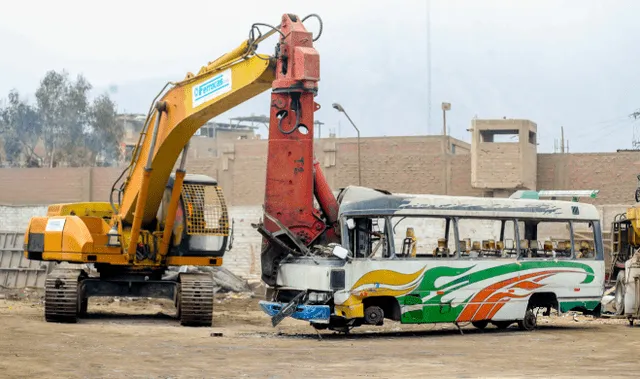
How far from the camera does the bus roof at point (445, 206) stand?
19516 mm

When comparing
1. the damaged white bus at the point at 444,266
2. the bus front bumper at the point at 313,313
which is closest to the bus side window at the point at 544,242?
the damaged white bus at the point at 444,266

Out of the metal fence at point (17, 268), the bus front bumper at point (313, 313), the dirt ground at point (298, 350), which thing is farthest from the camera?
the metal fence at point (17, 268)

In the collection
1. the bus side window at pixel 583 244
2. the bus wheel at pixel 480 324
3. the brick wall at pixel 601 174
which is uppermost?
the brick wall at pixel 601 174

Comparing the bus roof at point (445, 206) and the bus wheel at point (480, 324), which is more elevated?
the bus roof at point (445, 206)

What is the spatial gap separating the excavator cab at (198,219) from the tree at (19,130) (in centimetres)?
6142

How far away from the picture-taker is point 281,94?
1991cm

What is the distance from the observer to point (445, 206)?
20141mm

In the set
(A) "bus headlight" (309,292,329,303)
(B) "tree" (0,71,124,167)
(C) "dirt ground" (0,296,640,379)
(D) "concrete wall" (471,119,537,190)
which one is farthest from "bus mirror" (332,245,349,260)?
(B) "tree" (0,71,124,167)

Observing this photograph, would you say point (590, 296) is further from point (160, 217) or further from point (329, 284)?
point (160, 217)

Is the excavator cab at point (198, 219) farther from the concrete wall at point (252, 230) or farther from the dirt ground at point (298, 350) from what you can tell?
the concrete wall at point (252, 230)

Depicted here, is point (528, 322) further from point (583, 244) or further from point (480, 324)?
point (583, 244)

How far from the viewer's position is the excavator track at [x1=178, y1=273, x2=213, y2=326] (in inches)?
861

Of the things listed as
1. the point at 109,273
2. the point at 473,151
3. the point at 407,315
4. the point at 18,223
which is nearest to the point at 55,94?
the point at 18,223

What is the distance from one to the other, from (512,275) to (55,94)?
6622 cm
